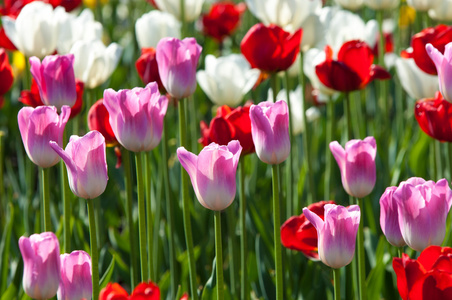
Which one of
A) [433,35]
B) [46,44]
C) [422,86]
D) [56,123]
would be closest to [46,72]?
[56,123]

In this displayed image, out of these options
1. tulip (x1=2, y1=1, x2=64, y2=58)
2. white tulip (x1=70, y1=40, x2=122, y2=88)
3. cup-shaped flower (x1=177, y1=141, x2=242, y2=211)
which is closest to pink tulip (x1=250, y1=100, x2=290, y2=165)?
cup-shaped flower (x1=177, y1=141, x2=242, y2=211)

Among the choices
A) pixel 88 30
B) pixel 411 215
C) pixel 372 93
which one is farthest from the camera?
pixel 372 93

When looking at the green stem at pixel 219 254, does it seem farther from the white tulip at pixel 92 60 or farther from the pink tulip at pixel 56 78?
the white tulip at pixel 92 60

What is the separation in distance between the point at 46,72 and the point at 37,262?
0.68 m

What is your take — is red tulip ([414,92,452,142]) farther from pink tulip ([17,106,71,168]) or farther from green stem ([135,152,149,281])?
pink tulip ([17,106,71,168])

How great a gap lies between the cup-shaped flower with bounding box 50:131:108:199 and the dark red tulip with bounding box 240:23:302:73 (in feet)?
2.68

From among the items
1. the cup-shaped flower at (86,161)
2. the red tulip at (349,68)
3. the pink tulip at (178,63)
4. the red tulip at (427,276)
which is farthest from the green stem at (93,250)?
the red tulip at (349,68)

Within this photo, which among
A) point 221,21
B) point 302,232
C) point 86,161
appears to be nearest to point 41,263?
point 86,161

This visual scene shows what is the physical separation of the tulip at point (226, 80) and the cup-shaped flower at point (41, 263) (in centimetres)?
123

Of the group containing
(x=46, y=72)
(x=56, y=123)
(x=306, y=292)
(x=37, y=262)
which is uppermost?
(x=46, y=72)

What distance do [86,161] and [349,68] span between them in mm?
994

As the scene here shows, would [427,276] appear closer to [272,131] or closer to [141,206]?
[272,131]

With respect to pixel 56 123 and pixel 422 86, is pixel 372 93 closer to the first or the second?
pixel 422 86

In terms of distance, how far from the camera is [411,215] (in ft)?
4.03
